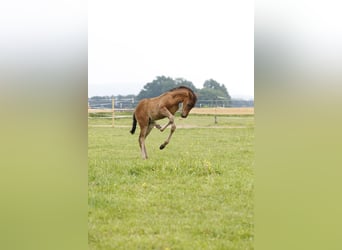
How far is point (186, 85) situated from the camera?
111 inches

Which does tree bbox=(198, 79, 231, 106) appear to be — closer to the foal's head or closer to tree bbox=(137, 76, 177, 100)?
the foal's head

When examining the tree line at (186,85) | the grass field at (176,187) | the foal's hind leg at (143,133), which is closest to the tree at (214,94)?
the tree line at (186,85)

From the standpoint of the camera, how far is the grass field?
264 cm

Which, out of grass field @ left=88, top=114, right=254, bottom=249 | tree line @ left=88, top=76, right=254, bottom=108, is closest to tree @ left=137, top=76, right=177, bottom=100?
tree line @ left=88, top=76, right=254, bottom=108

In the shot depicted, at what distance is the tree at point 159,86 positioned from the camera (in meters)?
2.83

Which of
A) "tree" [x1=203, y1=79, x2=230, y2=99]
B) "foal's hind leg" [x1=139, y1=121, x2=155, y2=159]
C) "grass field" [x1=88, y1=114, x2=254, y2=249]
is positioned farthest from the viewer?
"foal's hind leg" [x1=139, y1=121, x2=155, y2=159]

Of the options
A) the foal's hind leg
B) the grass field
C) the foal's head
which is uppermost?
the foal's head

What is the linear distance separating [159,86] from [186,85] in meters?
0.16

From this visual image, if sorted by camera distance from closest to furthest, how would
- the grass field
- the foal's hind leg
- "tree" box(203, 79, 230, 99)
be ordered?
the grass field < "tree" box(203, 79, 230, 99) < the foal's hind leg

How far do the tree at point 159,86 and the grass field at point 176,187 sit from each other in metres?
0.23

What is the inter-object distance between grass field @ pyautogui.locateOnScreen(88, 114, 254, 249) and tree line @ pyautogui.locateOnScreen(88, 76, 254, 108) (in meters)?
0.11

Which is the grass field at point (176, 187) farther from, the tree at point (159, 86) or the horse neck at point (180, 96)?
the tree at point (159, 86)

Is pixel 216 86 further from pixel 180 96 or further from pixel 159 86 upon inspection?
pixel 159 86
